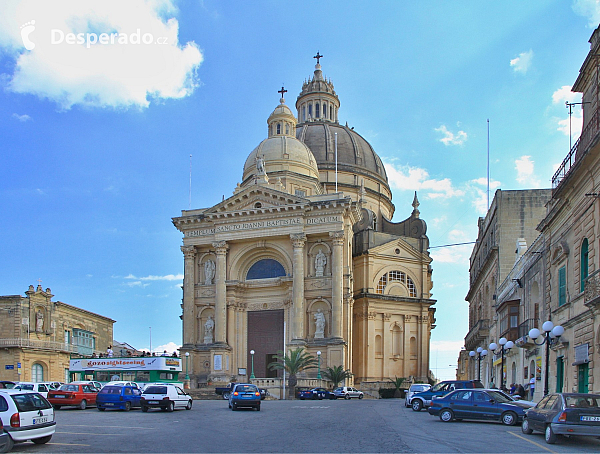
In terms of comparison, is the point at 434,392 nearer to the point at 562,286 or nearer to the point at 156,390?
the point at 562,286

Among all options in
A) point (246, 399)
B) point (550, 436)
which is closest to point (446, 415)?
point (550, 436)

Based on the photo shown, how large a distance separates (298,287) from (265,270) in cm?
452

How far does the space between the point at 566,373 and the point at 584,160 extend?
7.82 meters

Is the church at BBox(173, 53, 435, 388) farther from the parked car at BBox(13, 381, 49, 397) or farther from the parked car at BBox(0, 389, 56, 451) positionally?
the parked car at BBox(0, 389, 56, 451)

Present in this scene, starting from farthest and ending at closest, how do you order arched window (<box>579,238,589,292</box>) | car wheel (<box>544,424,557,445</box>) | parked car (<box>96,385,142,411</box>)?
parked car (<box>96,385,142,411</box>)
arched window (<box>579,238,589,292</box>)
car wheel (<box>544,424,557,445</box>)

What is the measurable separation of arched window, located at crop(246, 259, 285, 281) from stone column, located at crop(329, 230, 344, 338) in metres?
5.26

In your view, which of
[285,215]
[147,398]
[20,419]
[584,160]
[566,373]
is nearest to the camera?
[20,419]

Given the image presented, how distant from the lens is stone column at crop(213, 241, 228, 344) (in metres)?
51.8

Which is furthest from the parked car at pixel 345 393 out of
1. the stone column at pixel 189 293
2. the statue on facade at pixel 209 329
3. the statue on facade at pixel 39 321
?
the statue on facade at pixel 39 321

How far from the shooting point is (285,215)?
51969 millimetres

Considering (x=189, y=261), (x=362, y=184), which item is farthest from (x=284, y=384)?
(x=362, y=184)

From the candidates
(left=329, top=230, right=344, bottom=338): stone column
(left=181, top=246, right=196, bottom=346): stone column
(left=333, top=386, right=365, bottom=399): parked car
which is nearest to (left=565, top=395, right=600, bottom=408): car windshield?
(left=333, top=386, right=365, bottom=399): parked car

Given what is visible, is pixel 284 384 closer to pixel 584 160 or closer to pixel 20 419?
pixel 584 160

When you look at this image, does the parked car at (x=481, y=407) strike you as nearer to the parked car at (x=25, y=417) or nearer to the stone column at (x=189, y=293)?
the parked car at (x=25, y=417)
